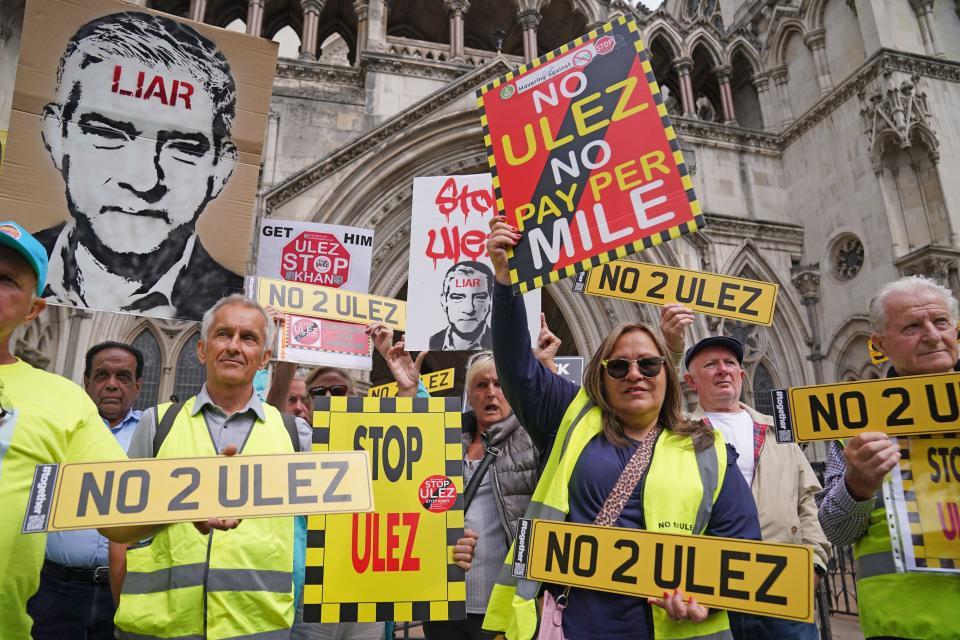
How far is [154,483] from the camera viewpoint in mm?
1834

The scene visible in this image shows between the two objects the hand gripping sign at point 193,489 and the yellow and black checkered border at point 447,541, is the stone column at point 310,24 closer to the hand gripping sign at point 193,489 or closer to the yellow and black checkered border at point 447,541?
the yellow and black checkered border at point 447,541

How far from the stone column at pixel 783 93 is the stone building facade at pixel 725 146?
4 centimetres

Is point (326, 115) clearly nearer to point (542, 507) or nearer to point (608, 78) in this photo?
point (608, 78)

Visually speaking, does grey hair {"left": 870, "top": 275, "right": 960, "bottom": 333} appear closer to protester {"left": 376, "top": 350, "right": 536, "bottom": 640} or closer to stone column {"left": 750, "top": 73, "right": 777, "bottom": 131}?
protester {"left": 376, "top": 350, "right": 536, "bottom": 640}

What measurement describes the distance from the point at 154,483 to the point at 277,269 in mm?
4029

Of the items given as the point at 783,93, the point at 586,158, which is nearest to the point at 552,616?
the point at 586,158

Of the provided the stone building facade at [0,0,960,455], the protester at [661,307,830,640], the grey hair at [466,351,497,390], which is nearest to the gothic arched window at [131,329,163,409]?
the stone building facade at [0,0,960,455]

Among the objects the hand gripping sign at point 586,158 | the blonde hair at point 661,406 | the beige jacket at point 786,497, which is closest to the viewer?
the blonde hair at point 661,406

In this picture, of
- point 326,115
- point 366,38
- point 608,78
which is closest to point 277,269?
point 608,78

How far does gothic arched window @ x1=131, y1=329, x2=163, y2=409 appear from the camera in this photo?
1129cm

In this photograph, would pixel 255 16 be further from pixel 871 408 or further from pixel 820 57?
pixel 871 408

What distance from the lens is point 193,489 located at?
6.08 feet

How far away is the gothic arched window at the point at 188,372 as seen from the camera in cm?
1143

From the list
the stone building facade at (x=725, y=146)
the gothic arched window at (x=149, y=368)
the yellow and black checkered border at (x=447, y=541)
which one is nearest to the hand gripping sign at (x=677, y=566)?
the yellow and black checkered border at (x=447, y=541)
